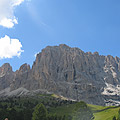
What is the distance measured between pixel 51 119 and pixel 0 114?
2796cm

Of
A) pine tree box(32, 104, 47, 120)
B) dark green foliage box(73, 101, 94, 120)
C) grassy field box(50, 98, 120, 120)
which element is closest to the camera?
dark green foliage box(73, 101, 94, 120)

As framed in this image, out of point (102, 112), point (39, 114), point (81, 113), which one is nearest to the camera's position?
point (81, 113)

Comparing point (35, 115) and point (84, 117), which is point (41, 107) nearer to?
point (35, 115)

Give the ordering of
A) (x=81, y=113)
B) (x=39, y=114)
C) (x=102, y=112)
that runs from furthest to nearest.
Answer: (x=102, y=112)
(x=39, y=114)
(x=81, y=113)

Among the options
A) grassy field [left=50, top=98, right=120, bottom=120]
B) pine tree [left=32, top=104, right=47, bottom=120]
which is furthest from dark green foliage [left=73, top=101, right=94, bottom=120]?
grassy field [left=50, top=98, right=120, bottom=120]

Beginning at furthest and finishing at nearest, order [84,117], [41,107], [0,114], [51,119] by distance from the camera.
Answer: [51,119] < [0,114] < [41,107] < [84,117]

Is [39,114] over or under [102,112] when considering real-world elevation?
under

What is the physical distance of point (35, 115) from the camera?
2618 inches

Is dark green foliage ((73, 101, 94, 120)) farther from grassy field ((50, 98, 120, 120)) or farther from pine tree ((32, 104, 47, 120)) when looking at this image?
grassy field ((50, 98, 120, 120))

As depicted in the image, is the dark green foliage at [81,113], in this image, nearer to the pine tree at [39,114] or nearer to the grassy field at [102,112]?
the pine tree at [39,114]

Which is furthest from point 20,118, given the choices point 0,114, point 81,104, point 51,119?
point 81,104

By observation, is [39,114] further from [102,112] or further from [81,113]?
[102,112]

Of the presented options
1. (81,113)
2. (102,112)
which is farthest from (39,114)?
(102,112)

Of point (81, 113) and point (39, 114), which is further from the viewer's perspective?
point (39, 114)
